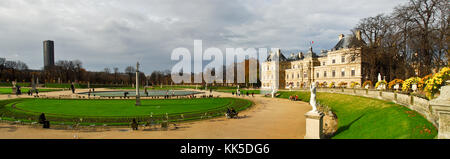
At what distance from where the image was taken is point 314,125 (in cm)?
1159

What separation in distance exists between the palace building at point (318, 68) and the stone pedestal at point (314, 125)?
3609 cm

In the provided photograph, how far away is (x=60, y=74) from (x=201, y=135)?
127m

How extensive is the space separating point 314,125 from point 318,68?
61.0 m

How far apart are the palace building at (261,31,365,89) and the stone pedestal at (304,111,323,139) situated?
36.1 metres

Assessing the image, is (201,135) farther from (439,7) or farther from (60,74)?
(60,74)

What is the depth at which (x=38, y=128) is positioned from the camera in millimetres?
15125

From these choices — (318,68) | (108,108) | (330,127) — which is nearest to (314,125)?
(330,127)

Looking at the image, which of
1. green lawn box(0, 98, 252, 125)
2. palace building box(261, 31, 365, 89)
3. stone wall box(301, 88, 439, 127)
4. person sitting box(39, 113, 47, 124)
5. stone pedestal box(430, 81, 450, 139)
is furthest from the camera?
palace building box(261, 31, 365, 89)

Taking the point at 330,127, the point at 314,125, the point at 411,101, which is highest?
the point at 411,101

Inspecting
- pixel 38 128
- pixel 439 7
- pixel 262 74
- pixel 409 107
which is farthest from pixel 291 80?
pixel 38 128

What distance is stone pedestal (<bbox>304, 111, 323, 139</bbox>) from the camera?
11370 millimetres

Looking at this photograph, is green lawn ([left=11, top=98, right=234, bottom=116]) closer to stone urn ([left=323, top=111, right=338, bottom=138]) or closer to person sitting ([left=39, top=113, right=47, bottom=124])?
person sitting ([left=39, top=113, right=47, bottom=124])

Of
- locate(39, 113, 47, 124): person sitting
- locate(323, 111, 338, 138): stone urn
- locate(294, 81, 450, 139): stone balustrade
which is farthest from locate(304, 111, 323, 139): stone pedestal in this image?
locate(39, 113, 47, 124): person sitting

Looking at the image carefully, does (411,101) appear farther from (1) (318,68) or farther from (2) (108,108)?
(1) (318,68)
